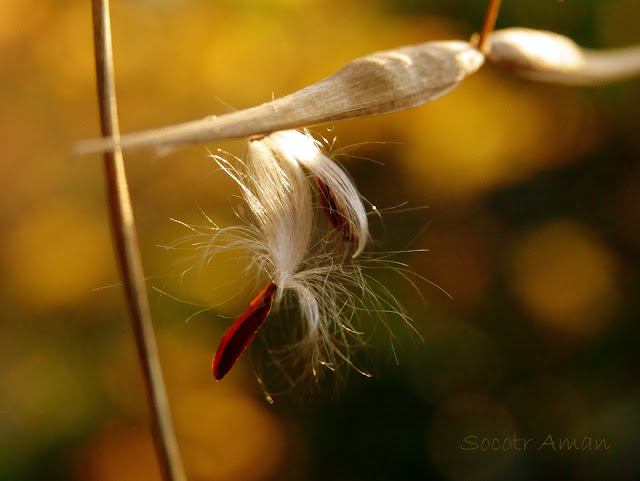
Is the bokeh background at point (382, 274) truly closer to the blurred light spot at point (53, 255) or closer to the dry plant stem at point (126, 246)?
the blurred light spot at point (53, 255)

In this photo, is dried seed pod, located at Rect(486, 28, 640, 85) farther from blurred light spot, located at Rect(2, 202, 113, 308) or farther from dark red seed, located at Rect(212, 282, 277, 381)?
blurred light spot, located at Rect(2, 202, 113, 308)

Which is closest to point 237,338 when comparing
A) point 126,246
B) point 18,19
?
point 126,246

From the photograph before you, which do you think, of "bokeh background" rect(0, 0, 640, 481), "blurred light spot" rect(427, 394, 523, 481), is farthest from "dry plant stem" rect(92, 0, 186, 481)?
"blurred light spot" rect(427, 394, 523, 481)

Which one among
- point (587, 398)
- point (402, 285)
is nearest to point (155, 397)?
point (402, 285)

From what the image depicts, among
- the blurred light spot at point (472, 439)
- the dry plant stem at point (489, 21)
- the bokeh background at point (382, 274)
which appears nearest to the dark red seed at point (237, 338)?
the dry plant stem at point (489, 21)

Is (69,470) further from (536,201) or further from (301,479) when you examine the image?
(536,201)
